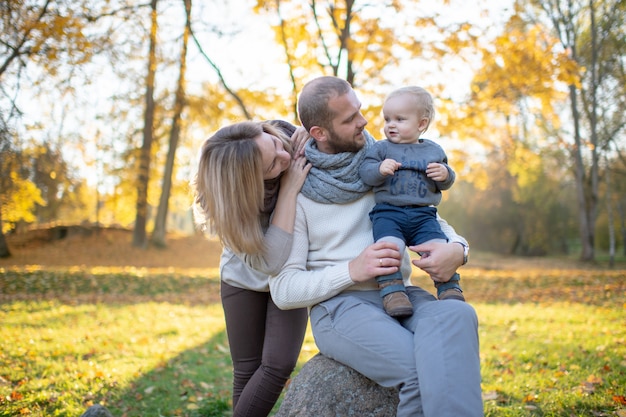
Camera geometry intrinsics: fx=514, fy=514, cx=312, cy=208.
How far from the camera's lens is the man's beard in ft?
8.66

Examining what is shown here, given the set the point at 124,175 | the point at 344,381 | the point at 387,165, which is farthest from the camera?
the point at 124,175

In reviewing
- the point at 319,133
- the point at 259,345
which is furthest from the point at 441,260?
the point at 259,345

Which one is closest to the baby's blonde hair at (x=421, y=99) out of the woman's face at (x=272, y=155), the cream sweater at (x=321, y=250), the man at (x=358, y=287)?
the man at (x=358, y=287)

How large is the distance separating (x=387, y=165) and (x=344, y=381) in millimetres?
1033

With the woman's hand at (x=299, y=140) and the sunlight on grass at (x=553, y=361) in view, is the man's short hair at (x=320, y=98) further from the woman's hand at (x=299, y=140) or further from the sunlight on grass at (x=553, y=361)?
the sunlight on grass at (x=553, y=361)

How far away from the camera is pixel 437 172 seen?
8.69ft

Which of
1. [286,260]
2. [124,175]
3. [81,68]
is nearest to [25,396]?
[286,260]

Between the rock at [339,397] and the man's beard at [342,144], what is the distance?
1.07m

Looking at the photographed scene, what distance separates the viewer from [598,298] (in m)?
9.52

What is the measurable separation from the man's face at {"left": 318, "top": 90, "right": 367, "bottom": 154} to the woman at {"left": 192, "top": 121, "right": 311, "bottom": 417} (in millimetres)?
207

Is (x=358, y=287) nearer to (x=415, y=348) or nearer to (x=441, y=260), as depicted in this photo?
(x=441, y=260)

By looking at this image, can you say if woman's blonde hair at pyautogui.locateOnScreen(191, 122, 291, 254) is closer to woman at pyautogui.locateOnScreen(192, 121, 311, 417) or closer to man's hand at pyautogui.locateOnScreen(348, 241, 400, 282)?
woman at pyautogui.locateOnScreen(192, 121, 311, 417)

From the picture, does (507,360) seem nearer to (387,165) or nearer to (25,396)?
(387,165)

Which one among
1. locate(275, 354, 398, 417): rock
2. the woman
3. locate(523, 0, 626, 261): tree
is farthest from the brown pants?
locate(523, 0, 626, 261): tree
